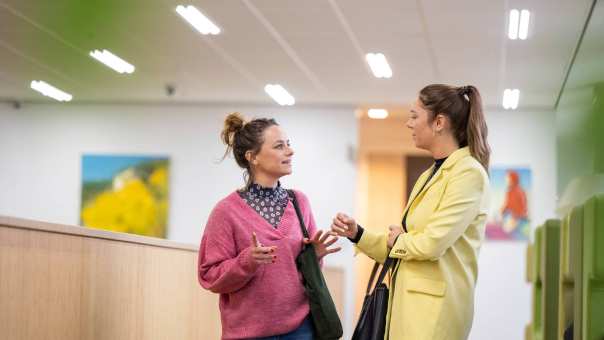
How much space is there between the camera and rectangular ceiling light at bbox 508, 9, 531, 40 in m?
8.45

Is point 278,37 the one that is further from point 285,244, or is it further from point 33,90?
point 285,244

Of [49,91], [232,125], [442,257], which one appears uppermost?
[49,91]

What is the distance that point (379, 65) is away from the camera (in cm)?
1074

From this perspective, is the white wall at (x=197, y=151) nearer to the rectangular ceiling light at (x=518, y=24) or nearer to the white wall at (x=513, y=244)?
the white wall at (x=513, y=244)

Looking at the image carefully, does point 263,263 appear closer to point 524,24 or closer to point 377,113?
point 524,24

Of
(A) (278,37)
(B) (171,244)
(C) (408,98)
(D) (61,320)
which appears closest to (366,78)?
(C) (408,98)

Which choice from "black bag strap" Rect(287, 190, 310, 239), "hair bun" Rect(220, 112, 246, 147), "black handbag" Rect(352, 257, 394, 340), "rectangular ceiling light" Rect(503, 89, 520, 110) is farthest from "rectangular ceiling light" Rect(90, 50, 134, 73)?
"black handbag" Rect(352, 257, 394, 340)

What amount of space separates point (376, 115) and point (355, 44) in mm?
4123

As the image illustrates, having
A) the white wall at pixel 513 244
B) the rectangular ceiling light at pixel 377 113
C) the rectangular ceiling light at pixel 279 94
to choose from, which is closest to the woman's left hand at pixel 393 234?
the rectangular ceiling light at pixel 279 94

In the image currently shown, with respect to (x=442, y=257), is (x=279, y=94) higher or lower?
higher

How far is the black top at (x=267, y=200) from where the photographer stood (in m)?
3.72

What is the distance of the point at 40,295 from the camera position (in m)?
3.90

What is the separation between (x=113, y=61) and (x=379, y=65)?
9.64ft

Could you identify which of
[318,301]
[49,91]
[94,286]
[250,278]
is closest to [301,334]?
[318,301]
